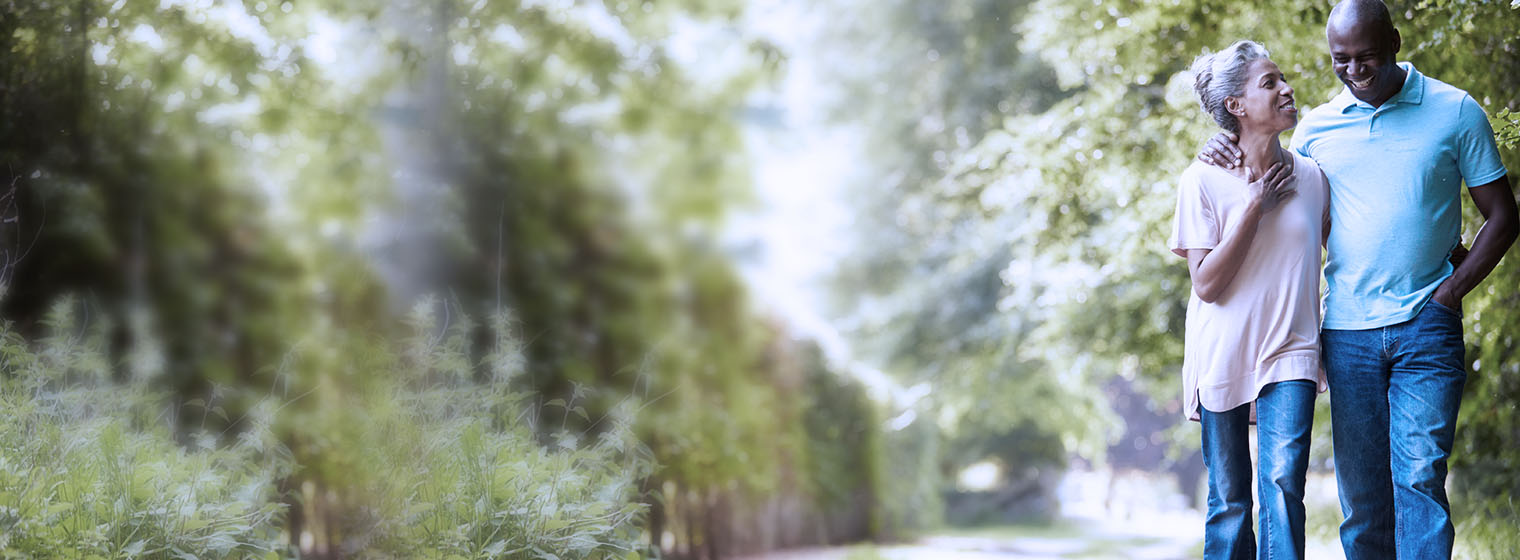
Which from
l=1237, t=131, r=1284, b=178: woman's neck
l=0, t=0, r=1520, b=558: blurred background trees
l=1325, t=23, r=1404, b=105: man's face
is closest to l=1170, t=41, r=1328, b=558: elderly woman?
l=1237, t=131, r=1284, b=178: woman's neck

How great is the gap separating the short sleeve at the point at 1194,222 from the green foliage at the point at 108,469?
7.38 ft

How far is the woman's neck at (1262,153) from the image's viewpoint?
1.97 meters

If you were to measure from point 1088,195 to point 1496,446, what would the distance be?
6.06 ft

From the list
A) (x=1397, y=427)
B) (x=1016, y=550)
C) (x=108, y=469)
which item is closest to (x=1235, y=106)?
(x=1397, y=427)

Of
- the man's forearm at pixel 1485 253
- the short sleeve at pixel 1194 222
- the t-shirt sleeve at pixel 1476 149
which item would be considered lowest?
the man's forearm at pixel 1485 253

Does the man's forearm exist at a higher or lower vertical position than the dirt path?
higher

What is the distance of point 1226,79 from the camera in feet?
6.63

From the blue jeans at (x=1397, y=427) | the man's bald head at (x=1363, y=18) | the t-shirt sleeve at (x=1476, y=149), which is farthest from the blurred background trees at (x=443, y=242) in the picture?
the blue jeans at (x=1397, y=427)

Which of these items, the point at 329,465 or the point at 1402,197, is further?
the point at 329,465

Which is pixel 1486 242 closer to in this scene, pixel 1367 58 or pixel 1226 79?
pixel 1367 58

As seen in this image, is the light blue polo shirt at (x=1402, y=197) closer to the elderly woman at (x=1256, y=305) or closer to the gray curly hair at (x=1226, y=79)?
the elderly woman at (x=1256, y=305)

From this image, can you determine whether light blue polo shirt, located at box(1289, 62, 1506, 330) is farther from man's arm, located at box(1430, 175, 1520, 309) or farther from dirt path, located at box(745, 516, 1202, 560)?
dirt path, located at box(745, 516, 1202, 560)

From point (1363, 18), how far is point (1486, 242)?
43cm

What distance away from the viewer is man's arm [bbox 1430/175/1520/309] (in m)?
1.96
